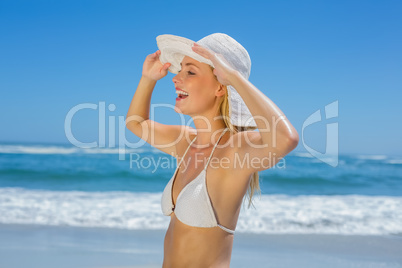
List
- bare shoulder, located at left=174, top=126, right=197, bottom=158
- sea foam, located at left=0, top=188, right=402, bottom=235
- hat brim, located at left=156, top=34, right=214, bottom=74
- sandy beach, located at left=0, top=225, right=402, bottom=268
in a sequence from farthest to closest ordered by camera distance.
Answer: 1. sea foam, located at left=0, top=188, right=402, bottom=235
2. sandy beach, located at left=0, top=225, right=402, bottom=268
3. bare shoulder, located at left=174, top=126, right=197, bottom=158
4. hat brim, located at left=156, top=34, right=214, bottom=74

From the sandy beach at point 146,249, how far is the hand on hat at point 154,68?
2.71m

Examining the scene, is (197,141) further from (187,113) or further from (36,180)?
(36,180)

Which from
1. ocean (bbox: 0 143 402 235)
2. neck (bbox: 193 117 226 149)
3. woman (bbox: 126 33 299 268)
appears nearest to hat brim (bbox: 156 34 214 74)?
woman (bbox: 126 33 299 268)

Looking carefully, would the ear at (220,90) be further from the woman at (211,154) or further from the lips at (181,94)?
the lips at (181,94)

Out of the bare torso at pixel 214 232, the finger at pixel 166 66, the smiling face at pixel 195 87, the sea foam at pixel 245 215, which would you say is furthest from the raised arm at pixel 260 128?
the sea foam at pixel 245 215

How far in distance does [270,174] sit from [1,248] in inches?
451

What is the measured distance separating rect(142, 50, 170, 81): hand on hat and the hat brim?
6 cm

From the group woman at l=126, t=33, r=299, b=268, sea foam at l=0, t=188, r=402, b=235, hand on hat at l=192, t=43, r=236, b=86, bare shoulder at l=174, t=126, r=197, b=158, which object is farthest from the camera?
sea foam at l=0, t=188, r=402, b=235

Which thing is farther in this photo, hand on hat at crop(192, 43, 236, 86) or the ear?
the ear

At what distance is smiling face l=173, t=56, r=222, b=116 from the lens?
2328 mm

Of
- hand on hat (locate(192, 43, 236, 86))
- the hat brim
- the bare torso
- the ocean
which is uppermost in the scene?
the hat brim

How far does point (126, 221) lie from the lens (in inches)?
279

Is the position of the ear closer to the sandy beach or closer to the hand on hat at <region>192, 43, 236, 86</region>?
the hand on hat at <region>192, 43, 236, 86</region>

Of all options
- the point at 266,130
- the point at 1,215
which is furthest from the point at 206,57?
the point at 1,215
